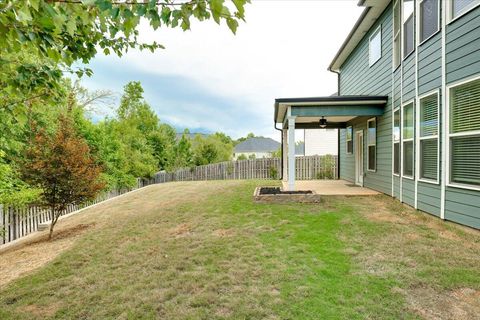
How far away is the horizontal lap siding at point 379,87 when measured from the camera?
8016 mm

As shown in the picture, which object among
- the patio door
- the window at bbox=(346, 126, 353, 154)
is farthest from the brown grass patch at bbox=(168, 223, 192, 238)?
the window at bbox=(346, 126, 353, 154)

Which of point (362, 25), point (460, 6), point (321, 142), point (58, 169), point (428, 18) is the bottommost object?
point (58, 169)

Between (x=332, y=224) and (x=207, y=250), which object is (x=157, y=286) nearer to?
(x=207, y=250)

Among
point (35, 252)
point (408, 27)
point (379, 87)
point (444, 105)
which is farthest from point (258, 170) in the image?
point (35, 252)

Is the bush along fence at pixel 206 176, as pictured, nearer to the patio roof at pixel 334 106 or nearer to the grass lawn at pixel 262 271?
the grass lawn at pixel 262 271

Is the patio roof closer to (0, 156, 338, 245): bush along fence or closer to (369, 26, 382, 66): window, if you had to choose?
(369, 26, 382, 66): window

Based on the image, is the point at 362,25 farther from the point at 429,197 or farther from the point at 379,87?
the point at 429,197

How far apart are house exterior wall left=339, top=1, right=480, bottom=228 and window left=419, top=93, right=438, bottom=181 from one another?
17cm

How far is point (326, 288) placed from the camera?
3018mm

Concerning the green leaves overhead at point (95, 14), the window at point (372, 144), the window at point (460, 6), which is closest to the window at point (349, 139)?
the window at point (372, 144)

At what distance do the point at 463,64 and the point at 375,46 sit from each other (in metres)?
4.98

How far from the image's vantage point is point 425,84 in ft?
18.9

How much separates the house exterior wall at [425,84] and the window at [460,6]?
102mm

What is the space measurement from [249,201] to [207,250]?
369 cm
